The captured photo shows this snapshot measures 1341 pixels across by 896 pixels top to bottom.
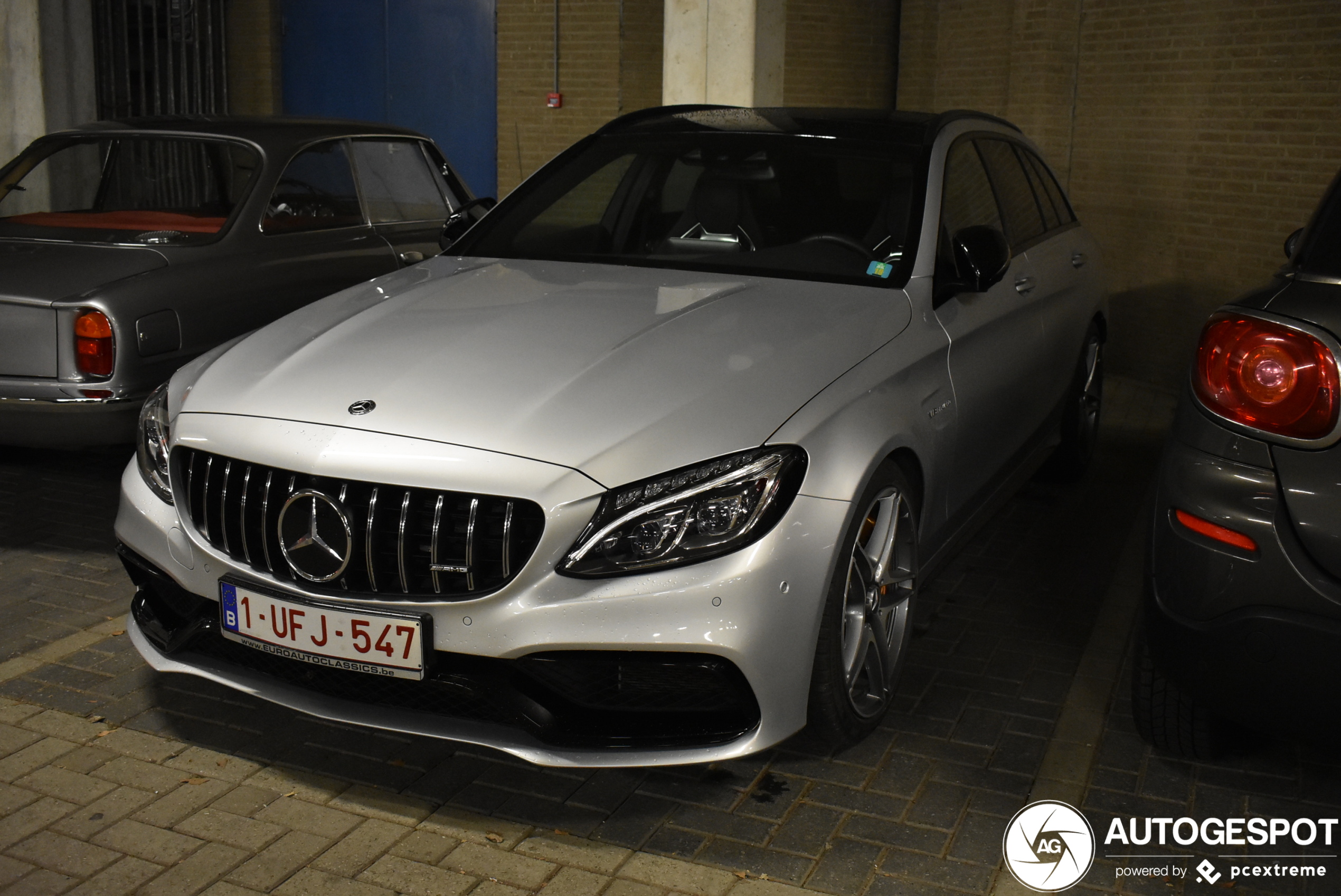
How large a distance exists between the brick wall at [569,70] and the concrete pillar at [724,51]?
3.33 metres

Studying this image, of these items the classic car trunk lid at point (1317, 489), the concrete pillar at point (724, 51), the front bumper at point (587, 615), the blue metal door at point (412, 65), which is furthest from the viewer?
the blue metal door at point (412, 65)

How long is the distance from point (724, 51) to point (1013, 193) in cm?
455

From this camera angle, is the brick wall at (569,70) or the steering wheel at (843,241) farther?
the brick wall at (569,70)

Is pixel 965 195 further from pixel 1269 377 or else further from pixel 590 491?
pixel 590 491

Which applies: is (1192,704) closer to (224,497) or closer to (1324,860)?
(1324,860)

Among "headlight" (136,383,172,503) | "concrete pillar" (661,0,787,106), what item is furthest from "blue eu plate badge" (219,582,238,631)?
"concrete pillar" (661,0,787,106)

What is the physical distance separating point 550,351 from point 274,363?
0.71 meters

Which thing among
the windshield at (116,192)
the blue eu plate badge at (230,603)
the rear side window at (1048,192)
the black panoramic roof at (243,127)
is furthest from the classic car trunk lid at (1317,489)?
the black panoramic roof at (243,127)

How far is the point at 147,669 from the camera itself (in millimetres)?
3756

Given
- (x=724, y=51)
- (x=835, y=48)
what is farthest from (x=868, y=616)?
(x=835, y=48)

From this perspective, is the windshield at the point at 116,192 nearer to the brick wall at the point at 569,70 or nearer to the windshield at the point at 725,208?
the windshield at the point at 725,208

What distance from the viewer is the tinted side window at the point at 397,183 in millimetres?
6410

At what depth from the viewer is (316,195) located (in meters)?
6.04

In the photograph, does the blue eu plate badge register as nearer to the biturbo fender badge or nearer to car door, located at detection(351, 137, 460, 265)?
the biturbo fender badge
